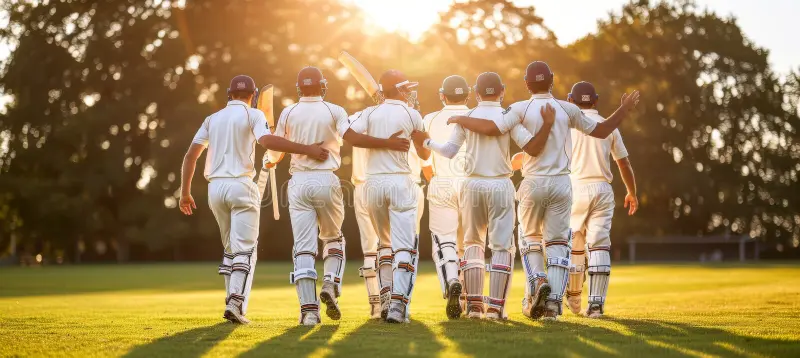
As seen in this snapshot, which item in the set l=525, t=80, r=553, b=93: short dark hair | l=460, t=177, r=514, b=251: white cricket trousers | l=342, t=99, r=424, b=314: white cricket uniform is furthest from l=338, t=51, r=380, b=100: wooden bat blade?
l=525, t=80, r=553, b=93: short dark hair

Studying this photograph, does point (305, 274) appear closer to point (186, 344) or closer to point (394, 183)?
point (394, 183)

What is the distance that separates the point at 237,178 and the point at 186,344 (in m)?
2.75

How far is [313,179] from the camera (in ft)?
37.3

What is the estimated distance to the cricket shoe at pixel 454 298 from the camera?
11.1 metres

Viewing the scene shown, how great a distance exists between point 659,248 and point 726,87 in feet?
29.4

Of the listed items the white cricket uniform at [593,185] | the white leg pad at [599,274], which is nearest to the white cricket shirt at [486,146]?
the white cricket uniform at [593,185]

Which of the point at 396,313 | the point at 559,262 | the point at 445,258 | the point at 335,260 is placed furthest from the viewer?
the point at 445,258

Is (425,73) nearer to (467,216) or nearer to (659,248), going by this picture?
(659,248)

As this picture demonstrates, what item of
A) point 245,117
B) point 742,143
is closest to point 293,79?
point 742,143

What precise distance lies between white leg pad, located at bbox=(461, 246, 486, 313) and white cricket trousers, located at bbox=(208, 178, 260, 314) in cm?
222

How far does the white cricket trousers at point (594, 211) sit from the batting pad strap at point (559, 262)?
1.40 meters

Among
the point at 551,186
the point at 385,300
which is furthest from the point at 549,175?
the point at 385,300

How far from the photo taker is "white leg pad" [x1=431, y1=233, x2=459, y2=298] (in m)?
11.8

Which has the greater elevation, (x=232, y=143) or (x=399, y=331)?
(x=232, y=143)
